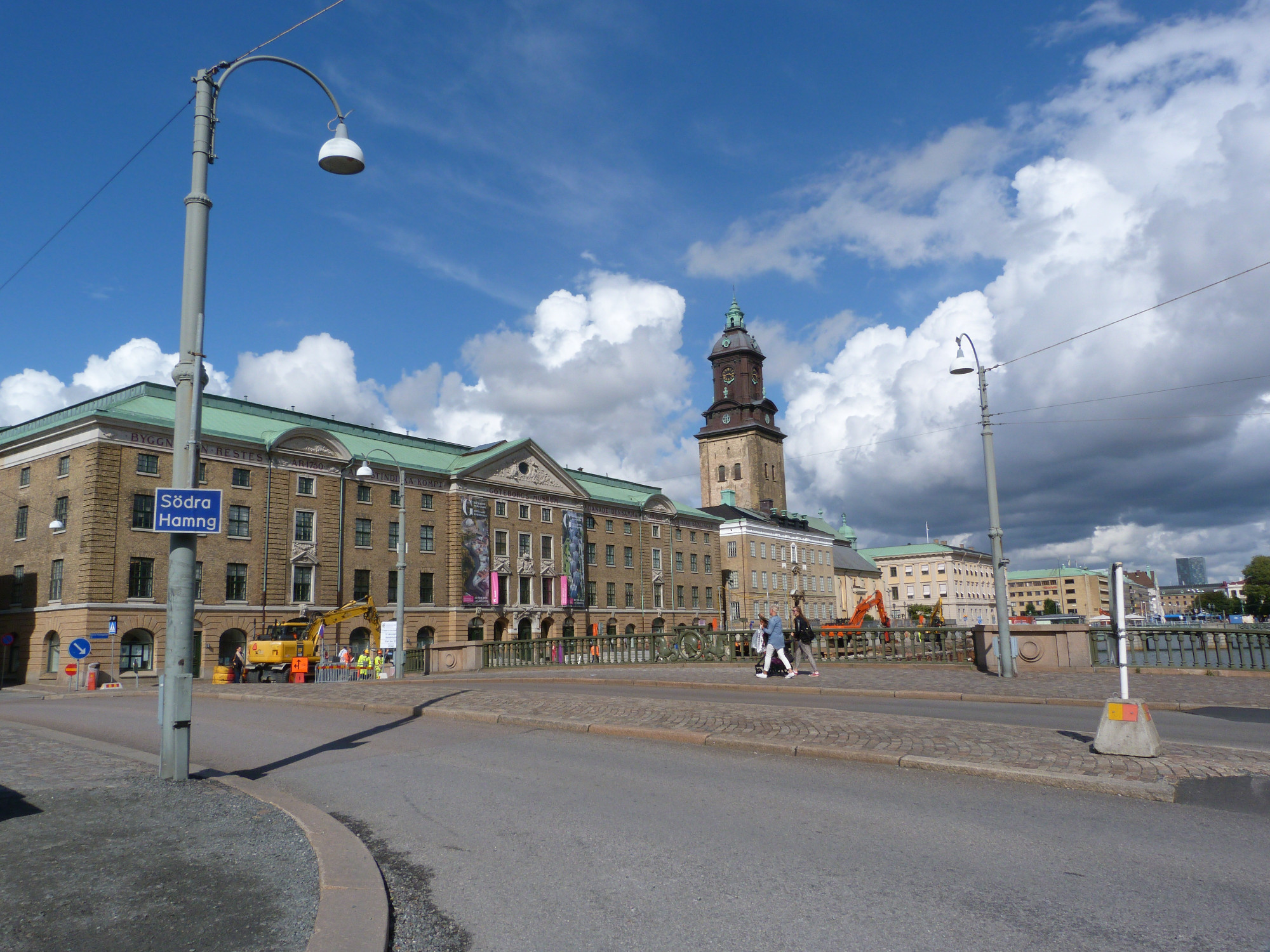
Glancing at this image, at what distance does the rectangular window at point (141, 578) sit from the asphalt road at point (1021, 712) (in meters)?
31.8

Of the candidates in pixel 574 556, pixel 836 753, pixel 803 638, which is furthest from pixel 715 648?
pixel 574 556

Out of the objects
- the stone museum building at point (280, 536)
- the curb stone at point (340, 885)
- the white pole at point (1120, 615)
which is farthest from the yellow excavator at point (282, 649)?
the white pole at point (1120, 615)

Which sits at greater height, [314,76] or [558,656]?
[314,76]

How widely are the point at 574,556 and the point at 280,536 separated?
81.5ft

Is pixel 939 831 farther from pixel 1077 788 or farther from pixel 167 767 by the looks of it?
pixel 167 767

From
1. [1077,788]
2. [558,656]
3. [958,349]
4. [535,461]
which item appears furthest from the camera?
[535,461]

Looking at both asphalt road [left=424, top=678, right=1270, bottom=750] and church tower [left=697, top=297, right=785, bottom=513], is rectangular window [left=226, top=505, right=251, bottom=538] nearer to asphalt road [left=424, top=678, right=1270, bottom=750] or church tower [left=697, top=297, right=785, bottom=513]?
asphalt road [left=424, top=678, right=1270, bottom=750]

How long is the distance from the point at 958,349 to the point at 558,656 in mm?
18692

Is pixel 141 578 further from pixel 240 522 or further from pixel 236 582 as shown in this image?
pixel 240 522

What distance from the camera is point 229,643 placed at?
4653 centimetres

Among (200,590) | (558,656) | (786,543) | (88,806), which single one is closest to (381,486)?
(200,590)

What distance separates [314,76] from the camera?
10195 mm

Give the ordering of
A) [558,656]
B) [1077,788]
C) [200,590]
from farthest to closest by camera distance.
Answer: [200,590]
[558,656]
[1077,788]

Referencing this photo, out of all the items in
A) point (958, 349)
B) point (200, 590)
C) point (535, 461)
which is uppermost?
point (535, 461)
